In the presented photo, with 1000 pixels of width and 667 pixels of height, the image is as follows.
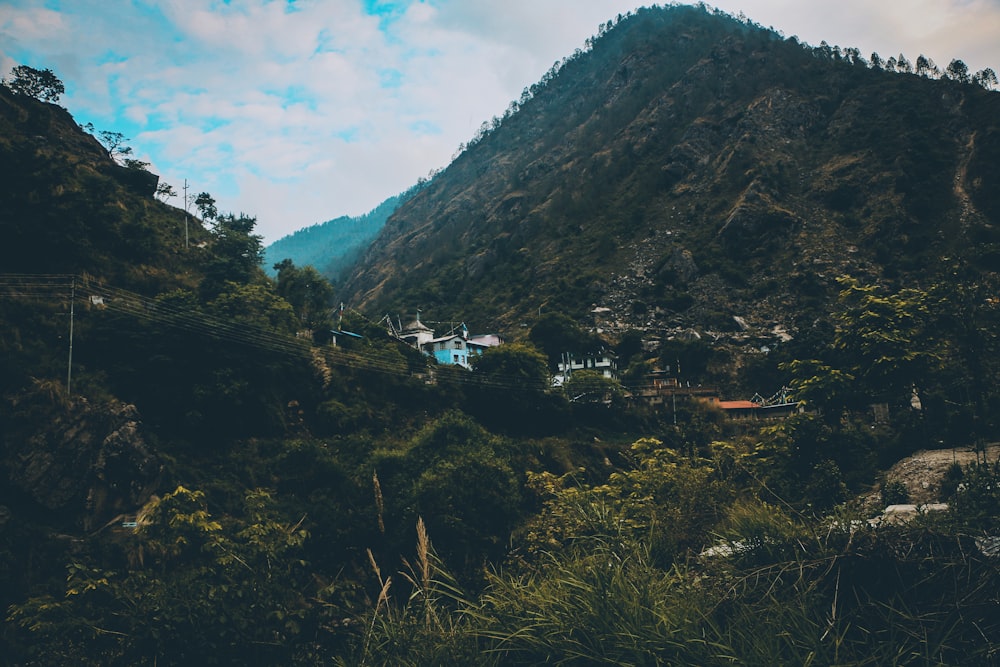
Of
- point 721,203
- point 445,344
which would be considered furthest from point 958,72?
point 445,344

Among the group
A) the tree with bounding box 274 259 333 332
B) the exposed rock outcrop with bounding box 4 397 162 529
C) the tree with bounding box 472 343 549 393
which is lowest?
the exposed rock outcrop with bounding box 4 397 162 529

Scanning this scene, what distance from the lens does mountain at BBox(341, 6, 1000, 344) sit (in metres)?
64.4

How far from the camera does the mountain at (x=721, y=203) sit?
64438 millimetres

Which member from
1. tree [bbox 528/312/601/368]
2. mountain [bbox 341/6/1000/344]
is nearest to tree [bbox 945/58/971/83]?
mountain [bbox 341/6/1000/344]

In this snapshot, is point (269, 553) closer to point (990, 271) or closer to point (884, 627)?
point (884, 627)

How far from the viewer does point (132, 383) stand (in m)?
26.0

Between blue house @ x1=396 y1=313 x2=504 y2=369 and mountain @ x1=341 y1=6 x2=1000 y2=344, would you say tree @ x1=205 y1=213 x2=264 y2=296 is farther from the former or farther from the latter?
mountain @ x1=341 y1=6 x2=1000 y2=344

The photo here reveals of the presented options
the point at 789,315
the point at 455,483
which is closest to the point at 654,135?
the point at 789,315

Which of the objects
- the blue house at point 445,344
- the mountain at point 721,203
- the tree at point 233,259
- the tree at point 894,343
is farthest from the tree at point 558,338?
the tree at point 894,343

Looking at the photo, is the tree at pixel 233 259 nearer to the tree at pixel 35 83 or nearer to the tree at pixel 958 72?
the tree at pixel 35 83

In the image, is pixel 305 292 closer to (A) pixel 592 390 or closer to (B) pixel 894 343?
(A) pixel 592 390

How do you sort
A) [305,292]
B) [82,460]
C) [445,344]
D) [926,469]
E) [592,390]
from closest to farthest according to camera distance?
1. [926,469]
2. [82,460]
3. [592,390]
4. [305,292]
5. [445,344]

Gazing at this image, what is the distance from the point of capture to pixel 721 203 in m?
80.4

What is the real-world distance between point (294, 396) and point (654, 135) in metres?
88.0
